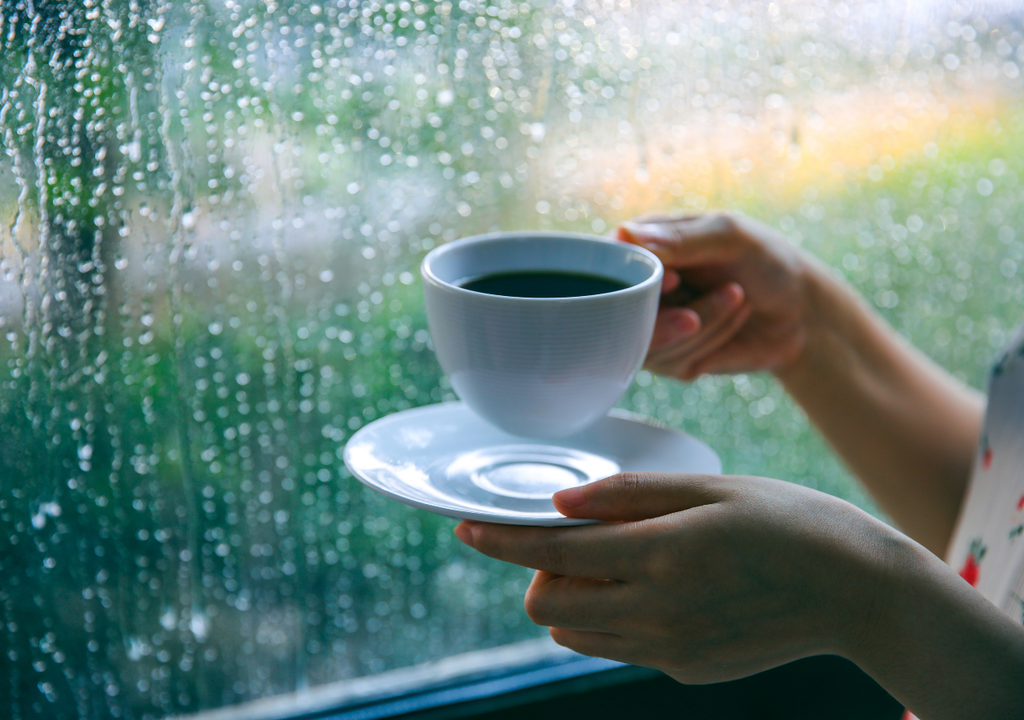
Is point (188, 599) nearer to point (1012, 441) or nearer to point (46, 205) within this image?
point (46, 205)

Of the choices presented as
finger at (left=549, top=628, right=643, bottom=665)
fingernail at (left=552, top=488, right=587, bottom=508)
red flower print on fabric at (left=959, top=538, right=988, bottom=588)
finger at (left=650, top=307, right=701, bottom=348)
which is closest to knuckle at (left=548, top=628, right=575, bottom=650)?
finger at (left=549, top=628, right=643, bottom=665)

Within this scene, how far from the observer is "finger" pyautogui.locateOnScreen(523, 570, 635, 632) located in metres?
0.40

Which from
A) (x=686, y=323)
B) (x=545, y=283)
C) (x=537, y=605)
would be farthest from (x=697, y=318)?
(x=537, y=605)

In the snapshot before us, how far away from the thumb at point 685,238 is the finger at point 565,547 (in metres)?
0.25

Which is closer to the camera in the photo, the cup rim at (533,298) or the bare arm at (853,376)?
the cup rim at (533,298)

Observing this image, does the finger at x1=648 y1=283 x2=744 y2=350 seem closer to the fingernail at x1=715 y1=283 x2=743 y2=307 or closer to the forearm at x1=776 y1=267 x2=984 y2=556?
the fingernail at x1=715 y1=283 x2=743 y2=307

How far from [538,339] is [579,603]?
139 mm

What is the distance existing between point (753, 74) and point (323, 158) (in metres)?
0.37

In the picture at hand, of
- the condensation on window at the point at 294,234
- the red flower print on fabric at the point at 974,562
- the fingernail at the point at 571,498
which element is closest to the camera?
the fingernail at the point at 571,498

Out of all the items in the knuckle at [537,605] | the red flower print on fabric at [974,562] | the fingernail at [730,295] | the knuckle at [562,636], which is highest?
the fingernail at [730,295]

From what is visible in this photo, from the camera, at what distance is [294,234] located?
0.55 m

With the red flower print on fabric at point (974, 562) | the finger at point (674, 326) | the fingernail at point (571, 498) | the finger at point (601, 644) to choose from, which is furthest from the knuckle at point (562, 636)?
the red flower print on fabric at point (974, 562)

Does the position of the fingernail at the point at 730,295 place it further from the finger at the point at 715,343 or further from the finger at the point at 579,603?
the finger at the point at 579,603

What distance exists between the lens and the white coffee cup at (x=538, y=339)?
1.26ft
